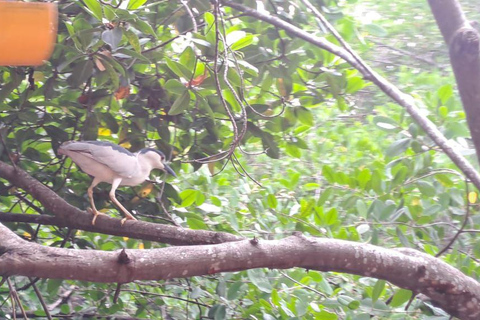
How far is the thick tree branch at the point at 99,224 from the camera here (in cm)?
187

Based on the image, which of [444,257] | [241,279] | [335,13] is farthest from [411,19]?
[241,279]

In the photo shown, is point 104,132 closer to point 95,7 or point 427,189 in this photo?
point 95,7

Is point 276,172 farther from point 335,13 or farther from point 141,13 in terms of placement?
point 141,13

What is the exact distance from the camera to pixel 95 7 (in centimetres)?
190

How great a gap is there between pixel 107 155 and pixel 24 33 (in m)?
1.42

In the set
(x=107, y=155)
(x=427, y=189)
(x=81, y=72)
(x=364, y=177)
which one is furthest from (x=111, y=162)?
(x=427, y=189)

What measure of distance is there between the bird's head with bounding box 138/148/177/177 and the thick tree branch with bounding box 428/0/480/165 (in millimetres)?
1143

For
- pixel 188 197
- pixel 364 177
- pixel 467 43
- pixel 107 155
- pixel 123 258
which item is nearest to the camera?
pixel 123 258

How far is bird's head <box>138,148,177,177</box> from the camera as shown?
7.71 feet

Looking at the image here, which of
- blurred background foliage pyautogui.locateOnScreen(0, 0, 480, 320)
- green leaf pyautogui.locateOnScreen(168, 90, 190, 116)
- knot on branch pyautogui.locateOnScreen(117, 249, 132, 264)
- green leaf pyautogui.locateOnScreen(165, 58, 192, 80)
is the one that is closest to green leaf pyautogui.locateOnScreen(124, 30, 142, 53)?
blurred background foliage pyautogui.locateOnScreen(0, 0, 480, 320)

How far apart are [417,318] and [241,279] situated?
66cm

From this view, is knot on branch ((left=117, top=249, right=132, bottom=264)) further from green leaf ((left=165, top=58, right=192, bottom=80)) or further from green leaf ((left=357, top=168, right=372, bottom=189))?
green leaf ((left=357, top=168, right=372, bottom=189))

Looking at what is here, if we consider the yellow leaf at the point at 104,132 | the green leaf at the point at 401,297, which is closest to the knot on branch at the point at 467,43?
the green leaf at the point at 401,297

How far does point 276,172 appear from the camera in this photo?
3717mm
